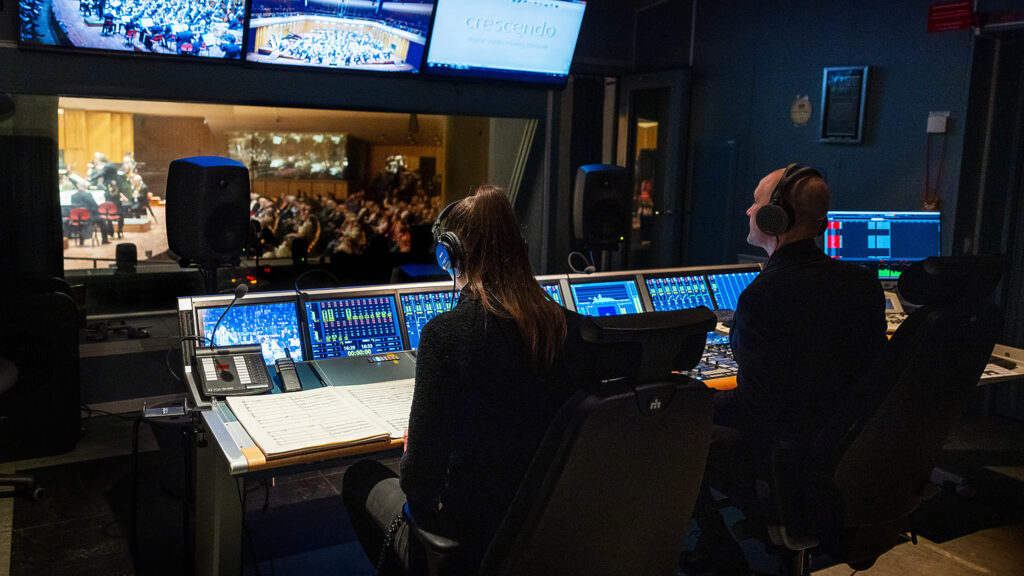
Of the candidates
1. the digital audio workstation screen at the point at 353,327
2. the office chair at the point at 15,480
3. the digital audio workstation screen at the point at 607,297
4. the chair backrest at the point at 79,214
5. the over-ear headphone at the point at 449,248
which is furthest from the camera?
the chair backrest at the point at 79,214

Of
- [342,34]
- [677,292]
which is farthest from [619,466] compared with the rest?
[342,34]

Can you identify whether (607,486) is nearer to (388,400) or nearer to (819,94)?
(388,400)

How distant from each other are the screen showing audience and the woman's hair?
2736 mm

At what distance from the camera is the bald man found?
1991 millimetres

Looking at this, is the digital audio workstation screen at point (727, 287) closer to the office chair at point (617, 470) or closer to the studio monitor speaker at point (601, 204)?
the studio monitor speaker at point (601, 204)

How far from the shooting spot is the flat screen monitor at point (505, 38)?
4406mm

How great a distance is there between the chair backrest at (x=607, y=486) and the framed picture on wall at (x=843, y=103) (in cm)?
391

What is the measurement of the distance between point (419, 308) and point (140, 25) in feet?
7.05

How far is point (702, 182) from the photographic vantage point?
19.4 feet

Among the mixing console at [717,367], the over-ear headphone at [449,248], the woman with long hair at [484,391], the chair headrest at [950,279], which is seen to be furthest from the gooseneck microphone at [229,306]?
the chair headrest at [950,279]

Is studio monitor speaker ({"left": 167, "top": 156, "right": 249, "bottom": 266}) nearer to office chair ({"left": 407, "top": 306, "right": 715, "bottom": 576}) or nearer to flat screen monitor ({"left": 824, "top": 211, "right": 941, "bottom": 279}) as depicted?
office chair ({"left": 407, "top": 306, "right": 715, "bottom": 576})

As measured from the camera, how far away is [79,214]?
5020mm

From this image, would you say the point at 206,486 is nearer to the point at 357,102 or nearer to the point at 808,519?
the point at 808,519

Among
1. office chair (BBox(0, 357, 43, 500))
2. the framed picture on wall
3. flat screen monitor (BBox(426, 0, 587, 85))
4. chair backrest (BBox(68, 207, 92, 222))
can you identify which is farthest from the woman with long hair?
chair backrest (BBox(68, 207, 92, 222))
